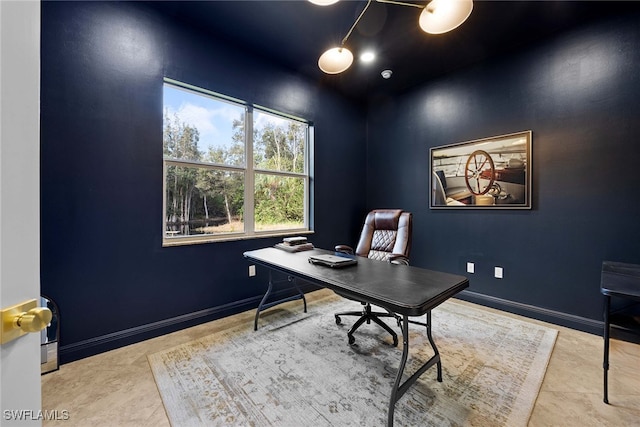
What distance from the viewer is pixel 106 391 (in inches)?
63.7

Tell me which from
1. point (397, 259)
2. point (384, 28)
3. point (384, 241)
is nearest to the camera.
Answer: point (397, 259)

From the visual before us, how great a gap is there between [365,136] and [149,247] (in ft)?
11.2

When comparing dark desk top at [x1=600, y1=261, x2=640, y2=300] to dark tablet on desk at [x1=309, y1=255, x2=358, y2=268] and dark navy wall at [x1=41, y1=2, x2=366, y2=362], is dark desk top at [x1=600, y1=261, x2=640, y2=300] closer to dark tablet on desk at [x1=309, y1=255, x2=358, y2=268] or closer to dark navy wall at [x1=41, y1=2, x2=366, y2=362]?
dark tablet on desk at [x1=309, y1=255, x2=358, y2=268]

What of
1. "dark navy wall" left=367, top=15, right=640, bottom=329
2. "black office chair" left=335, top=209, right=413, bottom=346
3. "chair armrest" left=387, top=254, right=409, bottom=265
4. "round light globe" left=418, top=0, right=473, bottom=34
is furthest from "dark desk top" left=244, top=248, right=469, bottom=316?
"dark navy wall" left=367, top=15, right=640, bottom=329

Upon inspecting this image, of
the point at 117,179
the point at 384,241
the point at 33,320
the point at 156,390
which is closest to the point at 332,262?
the point at 384,241

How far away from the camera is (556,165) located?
2.58 meters

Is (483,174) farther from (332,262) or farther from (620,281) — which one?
(332,262)

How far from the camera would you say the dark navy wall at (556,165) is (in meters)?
2.26

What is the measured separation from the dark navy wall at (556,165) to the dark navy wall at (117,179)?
2619 mm

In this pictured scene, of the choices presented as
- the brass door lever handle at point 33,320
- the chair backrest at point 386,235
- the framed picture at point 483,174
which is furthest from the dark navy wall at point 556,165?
the brass door lever handle at point 33,320

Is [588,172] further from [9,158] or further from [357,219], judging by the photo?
[9,158]

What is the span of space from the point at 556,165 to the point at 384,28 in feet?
7.13

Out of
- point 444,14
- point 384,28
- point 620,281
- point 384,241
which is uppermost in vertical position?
point 384,28

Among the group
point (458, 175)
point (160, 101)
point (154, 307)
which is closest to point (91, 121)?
point (160, 101)
